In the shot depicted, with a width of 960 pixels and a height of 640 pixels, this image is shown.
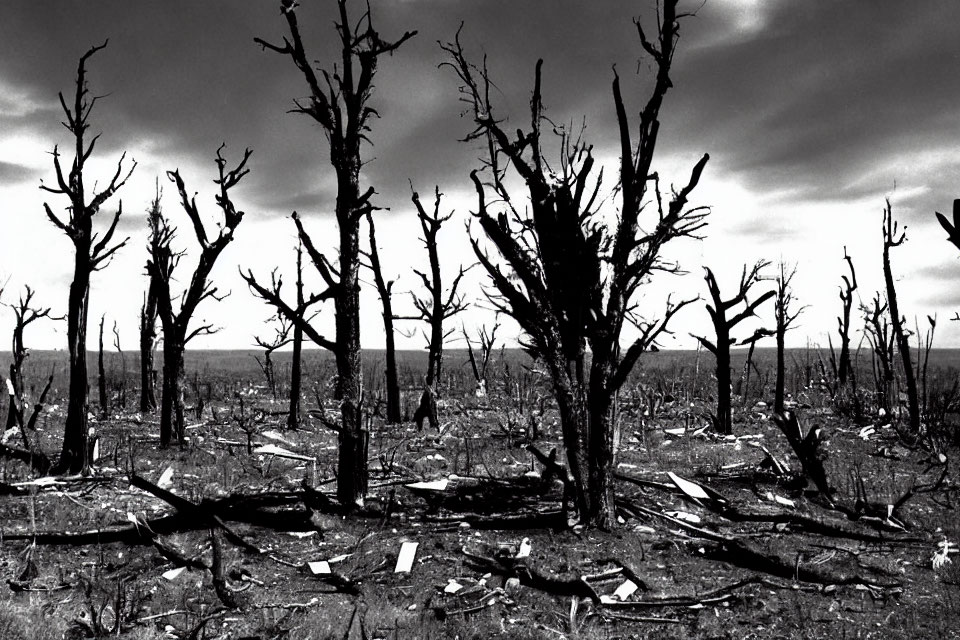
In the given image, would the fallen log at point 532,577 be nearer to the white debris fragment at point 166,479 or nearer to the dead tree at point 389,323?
the white debris fragment at point 166,479

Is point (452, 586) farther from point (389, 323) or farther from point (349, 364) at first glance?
point (389, 323)

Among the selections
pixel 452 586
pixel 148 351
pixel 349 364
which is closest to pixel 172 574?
pixel 452 586

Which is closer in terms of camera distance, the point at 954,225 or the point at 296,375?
the point at 954,225

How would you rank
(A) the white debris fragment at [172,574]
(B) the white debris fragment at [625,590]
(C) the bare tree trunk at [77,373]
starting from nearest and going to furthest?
(B) the white debris fragment at [625,590]
(A) the white debris fragment at [172,574]
(C) the bare tree trunk at [77,373]

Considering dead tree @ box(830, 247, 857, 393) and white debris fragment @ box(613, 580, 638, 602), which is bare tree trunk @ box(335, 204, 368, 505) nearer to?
white debris fragment @ box(613, 580, 638, 602)

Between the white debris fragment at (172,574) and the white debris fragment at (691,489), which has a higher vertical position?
the white debris fragment at (691,489)

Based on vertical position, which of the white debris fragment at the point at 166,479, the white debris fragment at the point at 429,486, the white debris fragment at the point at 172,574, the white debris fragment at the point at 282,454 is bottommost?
the white debris fragment at the point at 172,574

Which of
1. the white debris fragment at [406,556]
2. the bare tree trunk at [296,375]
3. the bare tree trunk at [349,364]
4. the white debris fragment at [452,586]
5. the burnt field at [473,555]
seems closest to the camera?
the burnt field at [473,555]

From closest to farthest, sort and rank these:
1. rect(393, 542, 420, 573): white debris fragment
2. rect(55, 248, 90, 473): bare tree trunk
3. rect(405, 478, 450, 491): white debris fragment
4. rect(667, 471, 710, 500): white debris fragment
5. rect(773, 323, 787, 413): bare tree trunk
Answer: rect(393, 542, 420, 573): white debris fragment, rect(667, 471, 710, 500): white debris fragment, rect(405, 478, 450, 491): white debris fragment, rect(55, 248, 90, 473): bare tree trunk, rect(773, 323, 787, 413): bare tree trunk

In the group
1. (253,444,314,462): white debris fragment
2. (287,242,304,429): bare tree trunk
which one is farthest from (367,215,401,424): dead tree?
(253,444,314,462): white debris fragment

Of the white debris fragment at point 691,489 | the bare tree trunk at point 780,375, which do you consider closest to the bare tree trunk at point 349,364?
the white debris fragment at point 691,489

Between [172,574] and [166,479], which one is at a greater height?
[166,479]

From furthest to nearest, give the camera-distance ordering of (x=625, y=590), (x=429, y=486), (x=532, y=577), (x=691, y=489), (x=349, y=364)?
(x=429, y=486), (x=691, y=489), (x=349, y=364), (x=532, y=577), (x=625, y=590)

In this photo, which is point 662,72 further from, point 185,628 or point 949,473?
point 949,473
